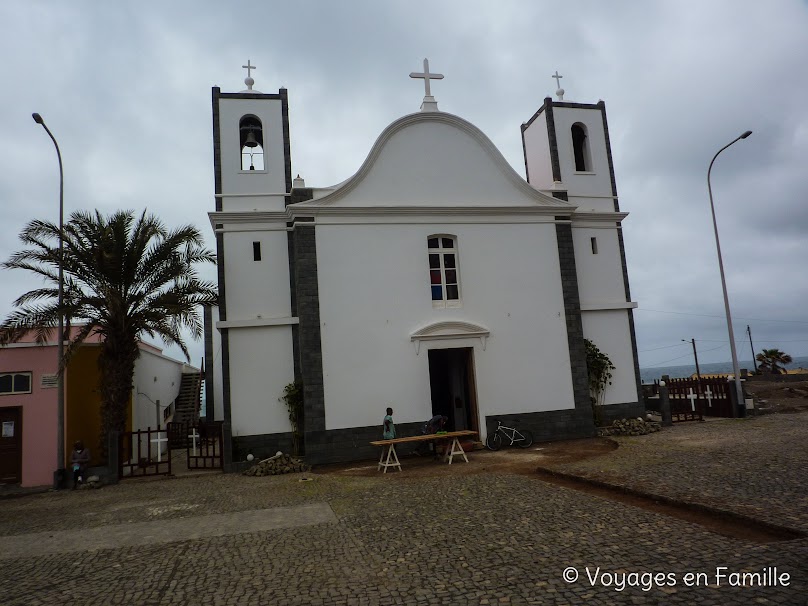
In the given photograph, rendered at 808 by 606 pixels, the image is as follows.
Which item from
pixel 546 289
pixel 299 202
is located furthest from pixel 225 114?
pixel 546 289

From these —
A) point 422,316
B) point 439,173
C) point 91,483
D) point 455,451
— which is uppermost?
point 439,173

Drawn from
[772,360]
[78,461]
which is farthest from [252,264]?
[772,360]

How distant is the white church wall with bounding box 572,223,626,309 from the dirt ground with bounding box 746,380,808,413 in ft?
23.7

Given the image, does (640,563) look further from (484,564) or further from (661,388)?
(661,388)

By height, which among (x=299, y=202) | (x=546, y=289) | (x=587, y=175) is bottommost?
(x=546, y=289)

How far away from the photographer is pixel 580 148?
62.8 feet

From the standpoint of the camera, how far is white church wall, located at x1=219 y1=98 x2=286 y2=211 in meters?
15.8

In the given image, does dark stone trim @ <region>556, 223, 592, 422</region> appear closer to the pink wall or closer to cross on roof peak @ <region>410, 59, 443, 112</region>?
cross on roof peak @ <region>410, 59, 443, 112</region>

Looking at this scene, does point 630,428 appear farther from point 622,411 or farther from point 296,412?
point 296,412

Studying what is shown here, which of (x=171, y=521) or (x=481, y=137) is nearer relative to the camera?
(x=171, y=521)

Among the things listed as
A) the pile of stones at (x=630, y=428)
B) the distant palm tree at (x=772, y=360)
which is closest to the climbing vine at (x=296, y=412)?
the pile of stones at (x=630, y=428)

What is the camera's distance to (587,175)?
60.1 ft

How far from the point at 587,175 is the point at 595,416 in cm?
768

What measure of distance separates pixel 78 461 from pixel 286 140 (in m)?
9.90
